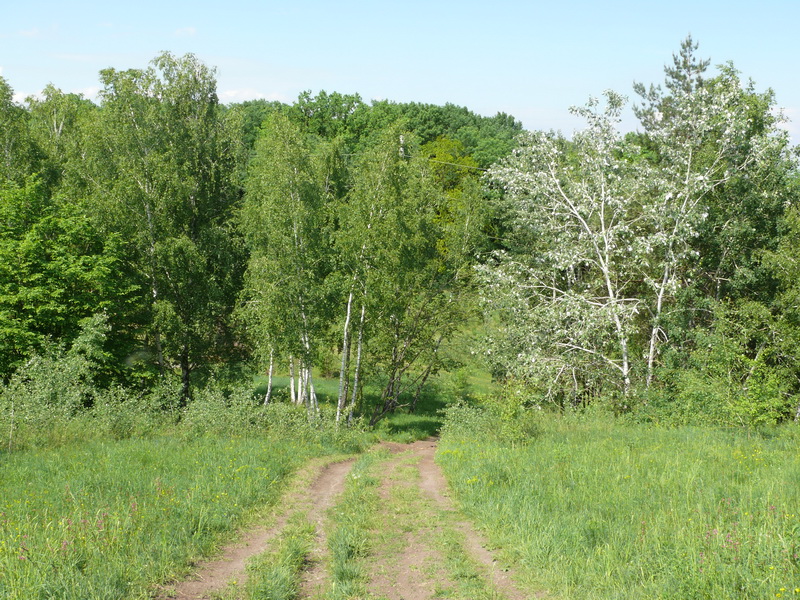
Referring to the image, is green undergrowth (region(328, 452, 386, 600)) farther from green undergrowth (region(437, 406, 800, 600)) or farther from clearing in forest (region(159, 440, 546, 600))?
green undergrowth (region(437, 406, 800, 600))

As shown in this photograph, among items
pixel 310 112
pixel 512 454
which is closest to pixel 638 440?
pixel 512 454

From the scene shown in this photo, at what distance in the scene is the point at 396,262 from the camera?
23.0 m

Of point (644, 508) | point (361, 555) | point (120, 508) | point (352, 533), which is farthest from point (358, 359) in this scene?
point (644, 508)

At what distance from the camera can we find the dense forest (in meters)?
20.3

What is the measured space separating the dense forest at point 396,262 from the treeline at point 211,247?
0.10 m

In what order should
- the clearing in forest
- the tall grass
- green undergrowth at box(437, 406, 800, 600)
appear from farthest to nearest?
the clearing in forest
the tall grass
green undergrowth at box(437, 406, 800, 600)

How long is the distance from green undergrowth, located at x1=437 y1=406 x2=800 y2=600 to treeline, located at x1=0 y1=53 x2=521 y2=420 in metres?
10.4

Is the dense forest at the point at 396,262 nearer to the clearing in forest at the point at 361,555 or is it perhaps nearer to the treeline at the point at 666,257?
the treeline at the point at 666,257

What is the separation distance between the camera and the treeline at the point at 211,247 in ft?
73.2

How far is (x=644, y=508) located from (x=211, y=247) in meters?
23.1

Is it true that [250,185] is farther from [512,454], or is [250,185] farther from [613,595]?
[613,595]

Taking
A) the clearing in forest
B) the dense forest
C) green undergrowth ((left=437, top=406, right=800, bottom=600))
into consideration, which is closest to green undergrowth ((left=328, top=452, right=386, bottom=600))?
the clearing in forest

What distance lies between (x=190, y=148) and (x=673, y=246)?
21.0m

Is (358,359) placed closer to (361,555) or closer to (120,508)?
(120,508)
